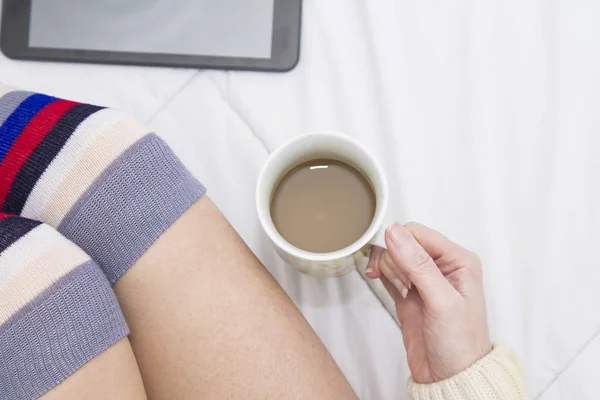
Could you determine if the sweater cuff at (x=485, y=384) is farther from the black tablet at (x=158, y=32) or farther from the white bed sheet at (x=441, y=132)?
the black tablet at (x=158, y=32)

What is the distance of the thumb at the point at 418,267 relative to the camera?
0.44 meters

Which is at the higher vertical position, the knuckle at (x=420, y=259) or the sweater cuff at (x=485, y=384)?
the knuckle at (x=420, y=259)

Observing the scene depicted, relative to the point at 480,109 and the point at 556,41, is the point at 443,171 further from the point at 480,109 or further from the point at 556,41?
the point at 556,41

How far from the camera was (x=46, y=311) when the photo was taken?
17.7 inches

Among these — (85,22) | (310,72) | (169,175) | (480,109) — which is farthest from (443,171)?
(85,22)

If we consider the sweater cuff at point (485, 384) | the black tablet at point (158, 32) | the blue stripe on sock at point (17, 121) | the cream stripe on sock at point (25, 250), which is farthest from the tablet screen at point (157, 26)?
the sweater cuff at point (485, 384)

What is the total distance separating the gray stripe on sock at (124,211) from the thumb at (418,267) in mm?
185

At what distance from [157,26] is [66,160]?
0.64 ft

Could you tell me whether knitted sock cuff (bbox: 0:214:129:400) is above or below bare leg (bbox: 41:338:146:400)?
above

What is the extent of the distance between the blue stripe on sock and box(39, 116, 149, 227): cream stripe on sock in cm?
7

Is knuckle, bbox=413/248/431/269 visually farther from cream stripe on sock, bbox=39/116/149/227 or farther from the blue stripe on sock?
the blue stripe on sock

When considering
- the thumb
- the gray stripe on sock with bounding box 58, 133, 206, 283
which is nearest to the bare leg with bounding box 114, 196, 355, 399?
the gray stripe on sock with bounding box 58, 133, 206, 283

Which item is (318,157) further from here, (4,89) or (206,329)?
(4,89)

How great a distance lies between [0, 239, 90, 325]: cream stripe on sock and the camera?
45 centimetres
